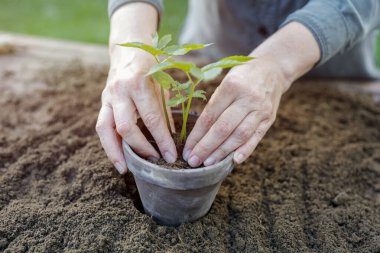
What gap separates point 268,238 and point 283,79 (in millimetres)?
432

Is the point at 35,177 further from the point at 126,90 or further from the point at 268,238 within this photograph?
the point at 268,238

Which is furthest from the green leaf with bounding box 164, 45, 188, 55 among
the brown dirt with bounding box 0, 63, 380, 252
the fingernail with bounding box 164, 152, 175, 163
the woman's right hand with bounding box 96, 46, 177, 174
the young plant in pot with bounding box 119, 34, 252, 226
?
the brown dirt with bounding box 0, 63, 380, 252

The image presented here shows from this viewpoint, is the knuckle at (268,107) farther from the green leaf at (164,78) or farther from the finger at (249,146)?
the green leaf at (164,78)

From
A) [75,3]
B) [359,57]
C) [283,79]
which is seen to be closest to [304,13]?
[283,79]

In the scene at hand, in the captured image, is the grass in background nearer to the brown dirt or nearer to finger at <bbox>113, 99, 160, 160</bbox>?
the brown dirt

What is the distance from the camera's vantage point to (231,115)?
1.05 m

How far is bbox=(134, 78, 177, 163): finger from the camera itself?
103 centimetres

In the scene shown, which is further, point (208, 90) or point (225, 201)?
point (208, 90)

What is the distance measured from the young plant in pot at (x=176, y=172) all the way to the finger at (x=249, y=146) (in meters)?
0.02

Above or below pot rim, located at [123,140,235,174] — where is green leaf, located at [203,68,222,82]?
above

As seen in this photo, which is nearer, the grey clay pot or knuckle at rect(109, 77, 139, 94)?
the grey clay pot

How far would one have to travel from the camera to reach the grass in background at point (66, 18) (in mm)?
3285

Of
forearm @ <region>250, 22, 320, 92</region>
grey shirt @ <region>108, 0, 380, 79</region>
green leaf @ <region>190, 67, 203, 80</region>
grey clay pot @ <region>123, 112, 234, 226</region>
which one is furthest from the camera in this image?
grey shirt @ <region>108, 0, 380, 79</region>

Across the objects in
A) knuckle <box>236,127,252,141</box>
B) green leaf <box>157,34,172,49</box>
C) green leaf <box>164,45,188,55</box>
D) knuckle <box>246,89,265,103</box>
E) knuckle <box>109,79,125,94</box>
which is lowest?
knuckle <box>236,127,252,141</box>
